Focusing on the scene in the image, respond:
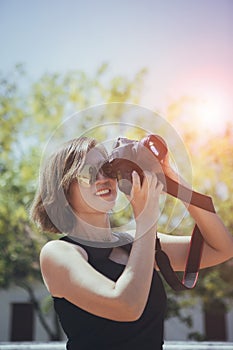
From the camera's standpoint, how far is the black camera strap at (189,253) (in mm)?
963

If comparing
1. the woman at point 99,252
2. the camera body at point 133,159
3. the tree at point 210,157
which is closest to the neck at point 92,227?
the woman at point 99,252

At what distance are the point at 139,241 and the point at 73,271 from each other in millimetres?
107

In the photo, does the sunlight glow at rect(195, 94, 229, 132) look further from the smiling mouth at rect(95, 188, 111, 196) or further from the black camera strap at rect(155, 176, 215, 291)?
the smiling mouth at rect(95, 188, 111, 196)

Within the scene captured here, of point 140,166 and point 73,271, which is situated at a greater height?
point 140,166

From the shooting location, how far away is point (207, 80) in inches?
252

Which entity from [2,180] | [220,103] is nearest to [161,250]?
[220,103]

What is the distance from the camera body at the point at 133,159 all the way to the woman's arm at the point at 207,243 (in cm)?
18

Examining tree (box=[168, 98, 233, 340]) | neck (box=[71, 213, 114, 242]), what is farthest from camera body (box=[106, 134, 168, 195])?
tree (box=[168, 98, 233, 340])

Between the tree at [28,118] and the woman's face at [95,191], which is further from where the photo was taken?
the tree at [28,118]

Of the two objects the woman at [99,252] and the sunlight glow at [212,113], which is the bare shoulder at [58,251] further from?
the sunlight glow at [212,113]

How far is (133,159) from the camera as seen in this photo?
885 mm

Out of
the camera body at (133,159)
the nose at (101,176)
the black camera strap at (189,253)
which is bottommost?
the black camera strap at (189,253)

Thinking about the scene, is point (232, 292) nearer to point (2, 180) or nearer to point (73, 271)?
point (2, 180)

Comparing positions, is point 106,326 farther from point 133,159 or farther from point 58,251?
point 133,159
